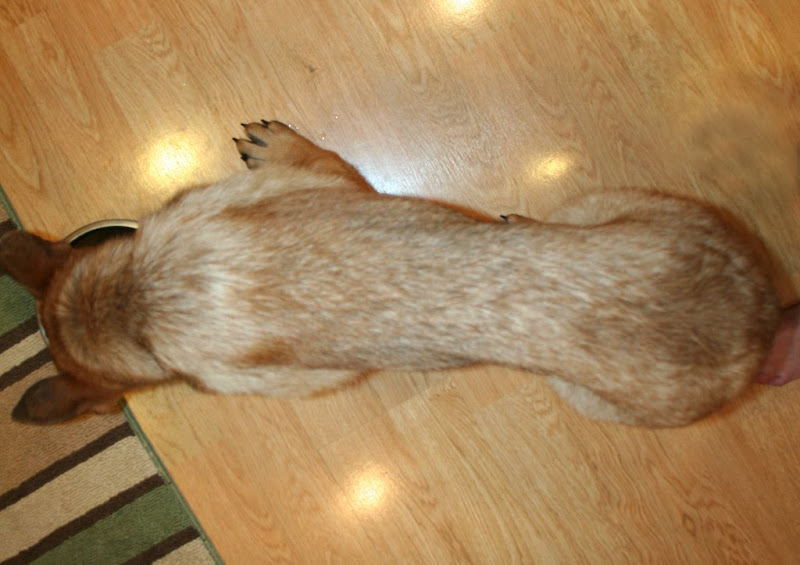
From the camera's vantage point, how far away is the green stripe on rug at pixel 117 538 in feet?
10.9

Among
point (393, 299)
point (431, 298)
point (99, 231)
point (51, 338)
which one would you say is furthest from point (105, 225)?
point (431, 298)

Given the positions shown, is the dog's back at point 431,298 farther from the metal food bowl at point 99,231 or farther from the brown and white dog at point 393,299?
the metal food bowl at point 99,231

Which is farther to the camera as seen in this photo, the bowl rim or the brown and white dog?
the bowl rim

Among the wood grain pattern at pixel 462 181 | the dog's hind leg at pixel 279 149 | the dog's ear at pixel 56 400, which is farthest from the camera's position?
the wood grain pattern at pixel 462 181

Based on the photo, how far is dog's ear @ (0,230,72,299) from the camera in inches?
Answer: 95.8

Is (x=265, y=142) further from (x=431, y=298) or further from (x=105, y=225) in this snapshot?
(x=431, y=298)

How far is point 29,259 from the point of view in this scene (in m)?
2.45

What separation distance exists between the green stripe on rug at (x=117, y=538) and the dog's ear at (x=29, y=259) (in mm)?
1509

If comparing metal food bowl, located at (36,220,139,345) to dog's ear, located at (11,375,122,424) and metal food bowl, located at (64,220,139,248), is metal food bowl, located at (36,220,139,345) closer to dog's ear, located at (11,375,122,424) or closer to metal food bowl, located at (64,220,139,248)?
metal food bowl, located at (64,220,139,248)

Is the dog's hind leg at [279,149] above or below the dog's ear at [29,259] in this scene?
below

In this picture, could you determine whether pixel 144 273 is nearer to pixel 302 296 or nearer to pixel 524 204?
pixel 302 296

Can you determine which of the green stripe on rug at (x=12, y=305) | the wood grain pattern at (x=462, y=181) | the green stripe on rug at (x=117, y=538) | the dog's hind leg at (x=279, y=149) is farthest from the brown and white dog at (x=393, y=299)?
the green stripe on rug at (x=117, y=538)

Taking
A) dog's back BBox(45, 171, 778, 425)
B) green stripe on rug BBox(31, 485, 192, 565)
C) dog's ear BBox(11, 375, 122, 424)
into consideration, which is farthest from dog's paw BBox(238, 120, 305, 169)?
green stripe on rug BBox(31, 485, 192, 565)

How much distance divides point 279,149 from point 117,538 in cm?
237
